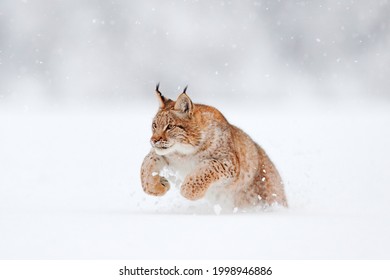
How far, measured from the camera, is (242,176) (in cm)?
933

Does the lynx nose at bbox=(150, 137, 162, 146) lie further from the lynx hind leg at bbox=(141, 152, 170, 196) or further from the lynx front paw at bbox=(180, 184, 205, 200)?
the lynx front paw at bbox=(180, 184, 205, 200)

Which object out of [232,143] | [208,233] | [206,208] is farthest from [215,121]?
[208,233]

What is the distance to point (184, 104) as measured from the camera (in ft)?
29.4

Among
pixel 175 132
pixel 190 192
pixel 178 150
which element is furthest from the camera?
pixel 178 150

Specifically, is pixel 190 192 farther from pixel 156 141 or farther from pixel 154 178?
pixel 156 141

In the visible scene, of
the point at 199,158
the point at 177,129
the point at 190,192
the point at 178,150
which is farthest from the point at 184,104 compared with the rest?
the point at 190,192

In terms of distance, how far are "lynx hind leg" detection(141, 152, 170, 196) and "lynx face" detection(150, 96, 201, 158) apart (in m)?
0.27

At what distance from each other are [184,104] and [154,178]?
0.92 m

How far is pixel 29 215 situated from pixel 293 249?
10.8 ft

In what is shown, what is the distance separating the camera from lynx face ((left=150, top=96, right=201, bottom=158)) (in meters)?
8.79

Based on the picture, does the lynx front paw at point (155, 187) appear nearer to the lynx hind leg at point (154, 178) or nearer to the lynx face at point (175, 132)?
the lynx hind leg at point (154, 178)

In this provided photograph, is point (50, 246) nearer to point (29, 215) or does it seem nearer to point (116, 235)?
point (116, 235)

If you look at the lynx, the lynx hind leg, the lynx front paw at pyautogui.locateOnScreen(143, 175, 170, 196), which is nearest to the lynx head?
the lynx

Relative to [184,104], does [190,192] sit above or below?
below
